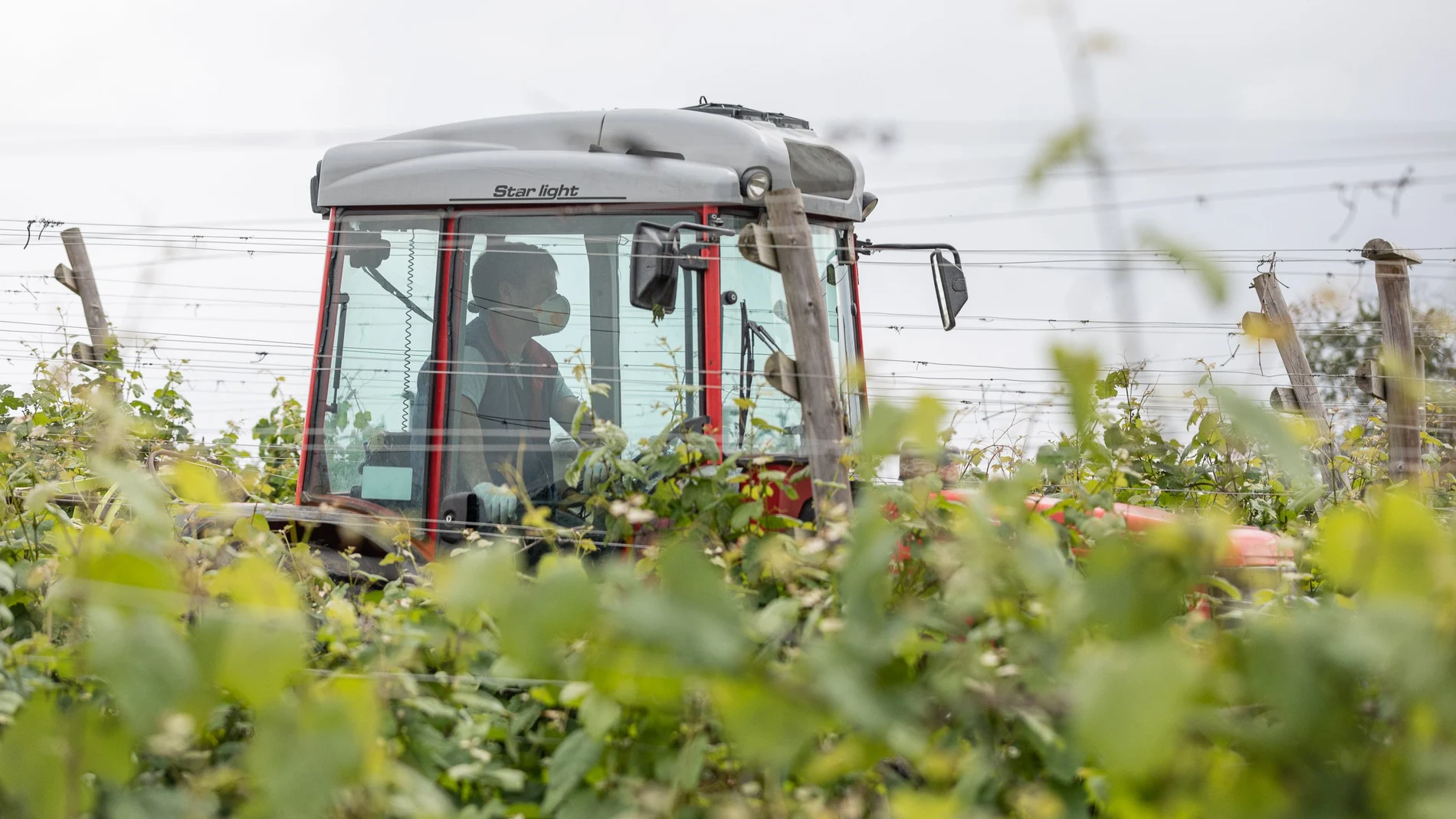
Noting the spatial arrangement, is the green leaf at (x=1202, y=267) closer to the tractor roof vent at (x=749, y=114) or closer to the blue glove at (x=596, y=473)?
the blue glove at (x=596, y=473)

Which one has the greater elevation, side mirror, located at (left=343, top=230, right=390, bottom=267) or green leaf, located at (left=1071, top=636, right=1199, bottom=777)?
side mirror, located at (left=343, top=230, right=390, bottom=267)

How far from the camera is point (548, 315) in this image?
4.49 m

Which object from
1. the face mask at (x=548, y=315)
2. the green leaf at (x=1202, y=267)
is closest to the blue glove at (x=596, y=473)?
the face mask at (x=548, y=315)

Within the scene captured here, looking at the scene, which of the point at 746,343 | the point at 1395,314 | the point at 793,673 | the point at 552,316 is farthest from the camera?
the point at 1395,314

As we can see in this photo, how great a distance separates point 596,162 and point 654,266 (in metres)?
1.12

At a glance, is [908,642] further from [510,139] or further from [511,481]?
[510,139]

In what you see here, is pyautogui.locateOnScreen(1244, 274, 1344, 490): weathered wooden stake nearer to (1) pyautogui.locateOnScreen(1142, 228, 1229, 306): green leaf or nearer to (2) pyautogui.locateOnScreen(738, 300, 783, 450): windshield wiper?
(2) pyautogui.locateOnScreen(738, 300, 783, 450): windshield wiper

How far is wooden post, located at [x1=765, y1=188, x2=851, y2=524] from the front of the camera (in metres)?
3.54

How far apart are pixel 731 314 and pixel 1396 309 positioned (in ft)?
12.0

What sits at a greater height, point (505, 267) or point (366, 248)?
point (366, 248)

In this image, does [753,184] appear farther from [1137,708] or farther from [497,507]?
[1137,708]

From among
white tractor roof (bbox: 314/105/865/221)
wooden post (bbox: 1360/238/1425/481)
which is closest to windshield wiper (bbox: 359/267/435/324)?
white tractor roof (bbox: 314/105/865/221)

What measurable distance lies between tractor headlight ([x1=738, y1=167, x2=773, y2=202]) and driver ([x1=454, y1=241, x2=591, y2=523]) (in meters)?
0.83

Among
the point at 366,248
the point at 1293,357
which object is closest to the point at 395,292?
the point at 366,248
